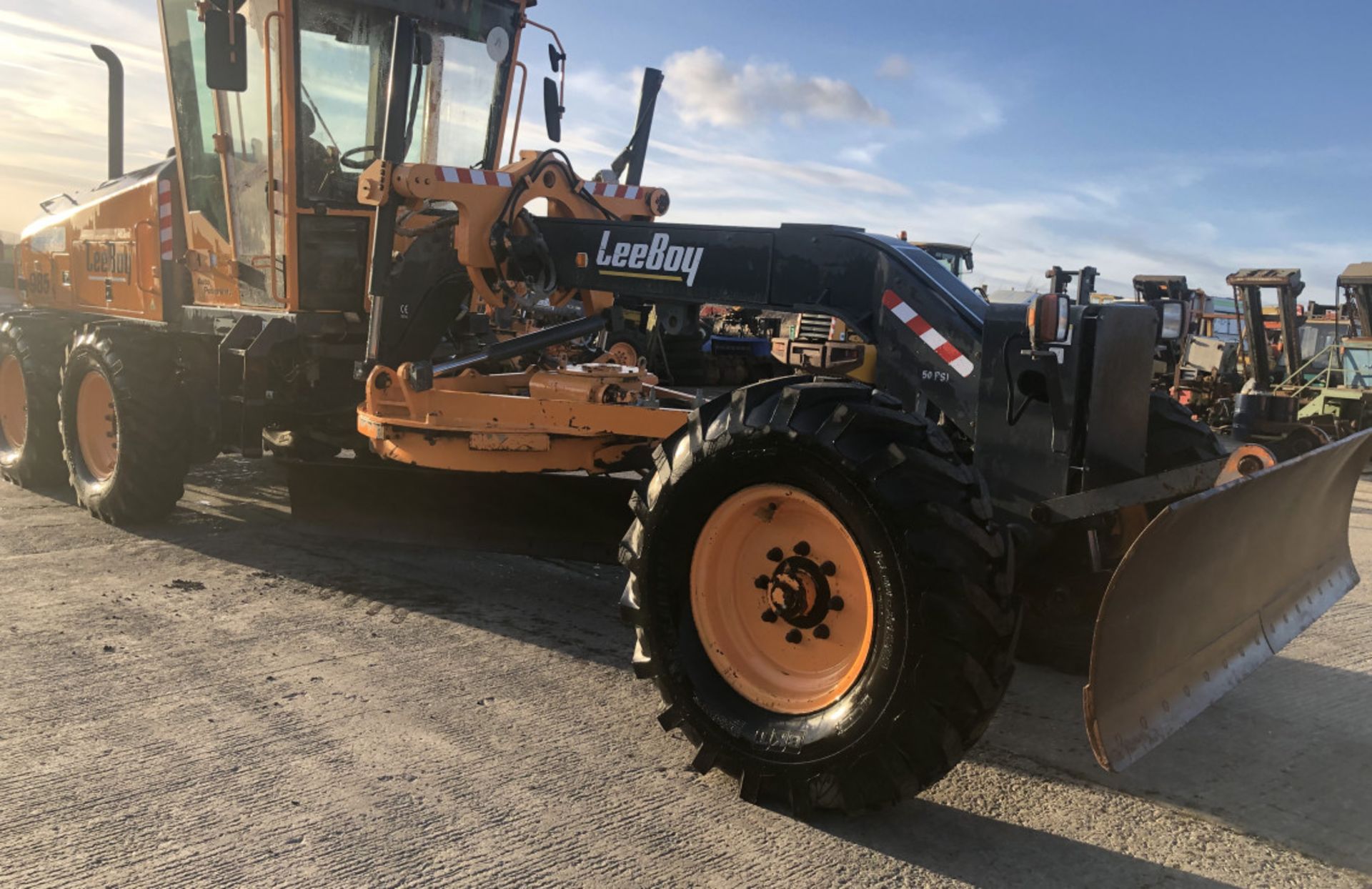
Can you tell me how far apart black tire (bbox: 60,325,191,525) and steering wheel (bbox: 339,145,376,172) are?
1.71m

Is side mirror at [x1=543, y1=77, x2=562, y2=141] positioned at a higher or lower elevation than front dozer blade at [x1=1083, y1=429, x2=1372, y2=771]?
higher

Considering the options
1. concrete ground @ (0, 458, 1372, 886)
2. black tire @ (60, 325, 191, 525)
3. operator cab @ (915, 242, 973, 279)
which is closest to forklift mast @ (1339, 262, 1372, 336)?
operator cab @ (915, 242, 973, 279)

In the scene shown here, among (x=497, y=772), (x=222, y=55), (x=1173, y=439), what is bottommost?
(x=497, y=772)

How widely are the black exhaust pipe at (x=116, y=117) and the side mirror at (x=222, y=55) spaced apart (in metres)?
4.59

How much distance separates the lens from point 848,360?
16.0ft

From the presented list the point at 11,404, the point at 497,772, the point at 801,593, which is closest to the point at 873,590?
the point at 801,593

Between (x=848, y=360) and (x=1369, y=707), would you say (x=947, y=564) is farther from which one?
(x=1369, y=707)

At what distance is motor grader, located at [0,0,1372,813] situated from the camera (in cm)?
293

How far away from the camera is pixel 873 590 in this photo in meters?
3.03

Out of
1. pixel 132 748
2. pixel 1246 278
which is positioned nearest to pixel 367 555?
pixel 132 748

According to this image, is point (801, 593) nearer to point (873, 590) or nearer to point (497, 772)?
point (873, 590)

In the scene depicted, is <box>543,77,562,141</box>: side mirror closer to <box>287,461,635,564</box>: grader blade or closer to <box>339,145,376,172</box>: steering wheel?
<box>339,145,376,172</box>: steering wheel

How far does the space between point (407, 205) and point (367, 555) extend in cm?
209

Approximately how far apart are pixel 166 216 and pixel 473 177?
3.36 m
